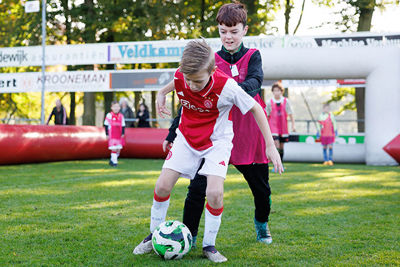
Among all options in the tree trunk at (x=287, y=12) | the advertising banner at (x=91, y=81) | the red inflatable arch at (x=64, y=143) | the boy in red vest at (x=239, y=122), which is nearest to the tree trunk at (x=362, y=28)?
the tree trunk at (x=287, y=12)

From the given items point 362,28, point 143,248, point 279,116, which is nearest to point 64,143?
point 279,116

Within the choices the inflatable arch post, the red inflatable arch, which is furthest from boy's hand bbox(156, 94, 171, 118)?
the inflatable arch post

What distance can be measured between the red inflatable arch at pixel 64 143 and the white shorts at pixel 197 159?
8.84 m

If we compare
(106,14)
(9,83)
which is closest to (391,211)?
(9,83)

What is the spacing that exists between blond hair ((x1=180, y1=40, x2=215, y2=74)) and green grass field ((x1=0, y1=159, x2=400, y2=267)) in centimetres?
140

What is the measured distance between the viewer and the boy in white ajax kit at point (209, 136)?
3400mm

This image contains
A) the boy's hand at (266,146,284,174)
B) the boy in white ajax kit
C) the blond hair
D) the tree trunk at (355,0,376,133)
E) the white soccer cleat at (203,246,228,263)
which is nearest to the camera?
the blond hair

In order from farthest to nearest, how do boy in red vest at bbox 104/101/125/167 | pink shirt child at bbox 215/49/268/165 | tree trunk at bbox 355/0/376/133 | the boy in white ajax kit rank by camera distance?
tree trunk at bbox 355/0/376/133 → boy in red vest at bbox 104/101/125/167 → pink shirt child at bbox 215/49/268/165 → the boy in white ajax kit

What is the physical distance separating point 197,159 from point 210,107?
41cm

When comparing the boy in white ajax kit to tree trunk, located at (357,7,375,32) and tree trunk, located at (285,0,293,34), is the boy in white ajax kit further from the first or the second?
tree trunk, located at (285,0,293,34)

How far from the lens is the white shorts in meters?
3.48

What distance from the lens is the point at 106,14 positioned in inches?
952

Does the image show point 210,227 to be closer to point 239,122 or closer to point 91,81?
point 239,122

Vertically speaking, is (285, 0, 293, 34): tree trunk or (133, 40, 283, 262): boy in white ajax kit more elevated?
(285, 0, 293, 34): tree trunk
